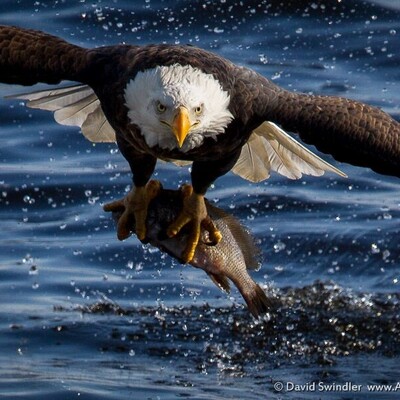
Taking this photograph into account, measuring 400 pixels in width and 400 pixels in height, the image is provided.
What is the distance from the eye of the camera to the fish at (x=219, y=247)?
7211mm

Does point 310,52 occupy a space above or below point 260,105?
below

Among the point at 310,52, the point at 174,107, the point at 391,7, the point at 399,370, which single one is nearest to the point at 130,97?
the point at 174,107

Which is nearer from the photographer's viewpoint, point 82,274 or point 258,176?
point 258,176

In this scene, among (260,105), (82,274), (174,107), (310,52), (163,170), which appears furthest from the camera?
(310,52)

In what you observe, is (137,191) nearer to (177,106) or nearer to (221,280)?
(221,280)

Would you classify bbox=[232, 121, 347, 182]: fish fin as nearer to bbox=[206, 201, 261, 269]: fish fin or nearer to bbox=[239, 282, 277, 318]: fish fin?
bbox=[206, 201, 261, 269]: fish fin

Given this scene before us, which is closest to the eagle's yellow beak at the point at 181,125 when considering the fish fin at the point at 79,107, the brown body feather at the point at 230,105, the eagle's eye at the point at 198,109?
the eagle's eye at the point at 198,109

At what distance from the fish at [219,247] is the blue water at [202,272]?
743 mm

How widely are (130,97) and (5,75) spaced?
81 centimetres

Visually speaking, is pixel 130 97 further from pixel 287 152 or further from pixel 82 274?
pixel 82 274

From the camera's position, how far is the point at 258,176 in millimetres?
8555

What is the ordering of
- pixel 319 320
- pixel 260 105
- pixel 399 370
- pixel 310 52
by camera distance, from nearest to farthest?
1. pixel 260 105
2. pixel 399 370
3. pixel 319 320
4. pixel 310 52

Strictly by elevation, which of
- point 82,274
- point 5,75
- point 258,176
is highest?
point 5,75

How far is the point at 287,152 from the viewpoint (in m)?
8.60
